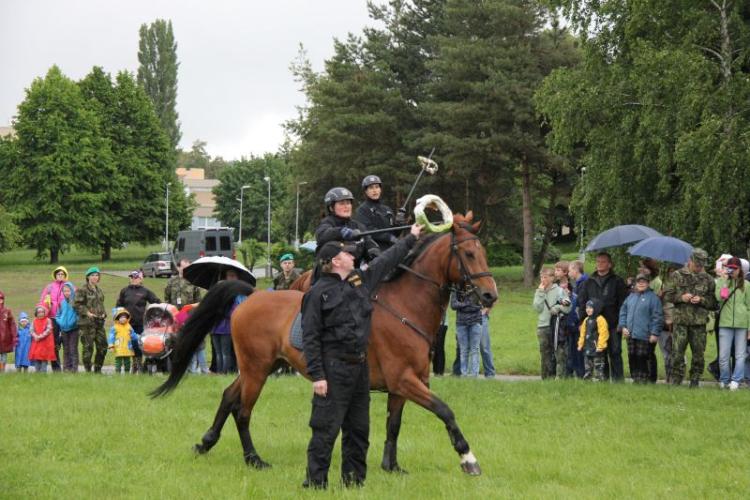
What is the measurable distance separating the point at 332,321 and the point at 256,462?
94.8 inches

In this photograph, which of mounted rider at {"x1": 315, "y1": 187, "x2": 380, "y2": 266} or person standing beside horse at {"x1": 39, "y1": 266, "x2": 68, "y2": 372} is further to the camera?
person standing beside horse at {"x1": 39, "y1": 266, "x2": 68, "y2": 372}

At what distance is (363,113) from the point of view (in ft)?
163

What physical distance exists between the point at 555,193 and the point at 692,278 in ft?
118

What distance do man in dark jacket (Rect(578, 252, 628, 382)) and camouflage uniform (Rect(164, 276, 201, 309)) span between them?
7.64 m

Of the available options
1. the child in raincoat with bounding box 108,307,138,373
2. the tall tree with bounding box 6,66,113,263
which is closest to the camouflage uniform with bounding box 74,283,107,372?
the child in raincoat with bounding box 108,307,138,373

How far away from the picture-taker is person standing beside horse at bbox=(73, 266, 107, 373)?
725 inches

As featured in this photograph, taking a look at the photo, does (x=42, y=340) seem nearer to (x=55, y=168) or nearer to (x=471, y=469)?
(x=471, y=469)

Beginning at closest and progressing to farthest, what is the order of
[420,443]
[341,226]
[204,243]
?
[341,226] < [420,443] < [204,243]

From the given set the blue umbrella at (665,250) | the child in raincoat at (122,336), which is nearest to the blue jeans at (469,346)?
the blue umbrella at (665,250)

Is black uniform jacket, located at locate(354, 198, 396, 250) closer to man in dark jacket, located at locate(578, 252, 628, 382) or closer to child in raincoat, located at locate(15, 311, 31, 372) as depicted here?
man in dark jacket, located at locate(578, 252, 628, 382)

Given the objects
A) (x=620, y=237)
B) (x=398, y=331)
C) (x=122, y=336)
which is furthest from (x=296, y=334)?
(x=122, y=336)

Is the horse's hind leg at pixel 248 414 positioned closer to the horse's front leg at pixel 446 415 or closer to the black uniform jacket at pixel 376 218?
the horse's front leg at pixel 446 415

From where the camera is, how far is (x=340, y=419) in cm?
814

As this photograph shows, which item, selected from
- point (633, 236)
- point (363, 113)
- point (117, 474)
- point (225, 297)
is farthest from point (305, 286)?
point (363, 113)
